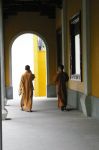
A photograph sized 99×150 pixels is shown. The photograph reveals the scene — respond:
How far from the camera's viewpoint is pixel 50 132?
1102cm

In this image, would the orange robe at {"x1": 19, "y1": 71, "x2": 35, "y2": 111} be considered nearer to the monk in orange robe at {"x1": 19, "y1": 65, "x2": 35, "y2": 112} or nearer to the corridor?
the monk in orange robe at {"x1": 19, "y1": 65, "x2": 35, "y2": 112}

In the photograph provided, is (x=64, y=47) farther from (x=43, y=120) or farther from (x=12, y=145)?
(x=12, y=145)

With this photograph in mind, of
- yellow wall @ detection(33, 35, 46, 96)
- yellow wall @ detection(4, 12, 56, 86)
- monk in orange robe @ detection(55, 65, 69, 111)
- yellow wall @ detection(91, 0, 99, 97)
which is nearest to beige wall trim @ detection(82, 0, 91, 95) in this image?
yellow wall @ detection(91, 0, 99, 97)

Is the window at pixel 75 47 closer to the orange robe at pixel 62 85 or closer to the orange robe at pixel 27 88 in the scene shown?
the orange robe at pixel 62 85

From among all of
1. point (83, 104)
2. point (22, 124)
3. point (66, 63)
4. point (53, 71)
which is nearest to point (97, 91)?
point (83, 104)

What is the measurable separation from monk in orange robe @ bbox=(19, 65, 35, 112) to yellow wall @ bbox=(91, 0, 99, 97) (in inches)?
122

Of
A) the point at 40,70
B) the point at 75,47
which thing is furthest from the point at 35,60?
the point at 75,47

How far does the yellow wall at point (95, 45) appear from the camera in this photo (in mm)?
13664

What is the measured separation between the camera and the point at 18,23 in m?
25.0

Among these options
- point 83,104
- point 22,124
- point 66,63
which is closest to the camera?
point 22,124

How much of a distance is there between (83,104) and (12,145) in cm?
591

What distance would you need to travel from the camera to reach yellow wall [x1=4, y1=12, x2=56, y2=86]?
81.6 feet

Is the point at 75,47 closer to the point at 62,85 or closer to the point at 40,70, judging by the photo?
the point at 62,85

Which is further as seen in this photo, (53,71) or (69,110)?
(53,71)
